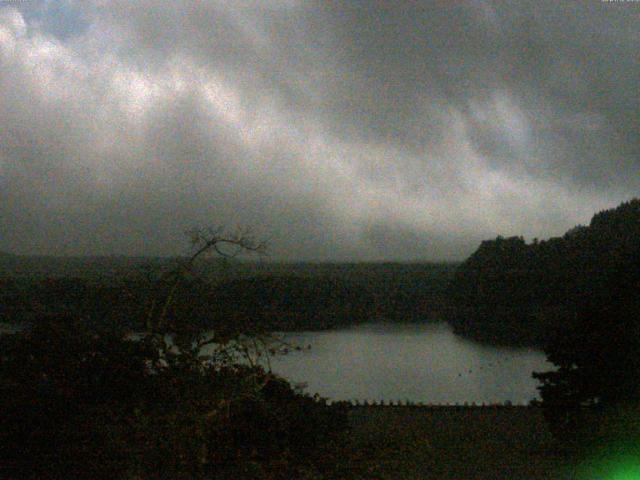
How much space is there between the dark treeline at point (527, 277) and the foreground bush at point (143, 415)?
24.5 meters

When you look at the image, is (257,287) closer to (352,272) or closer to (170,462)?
(170,462)

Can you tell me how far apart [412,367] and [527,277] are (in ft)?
32.1

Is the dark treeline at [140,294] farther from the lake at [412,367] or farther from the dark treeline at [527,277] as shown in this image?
the dark treeline at [527,277]

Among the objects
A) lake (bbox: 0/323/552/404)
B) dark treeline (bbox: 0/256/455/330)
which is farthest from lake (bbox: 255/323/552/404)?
dark treeline (bbox: 0/256/455/330)

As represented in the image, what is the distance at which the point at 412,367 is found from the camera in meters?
34.8

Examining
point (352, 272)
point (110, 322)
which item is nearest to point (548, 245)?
point (352, 272)

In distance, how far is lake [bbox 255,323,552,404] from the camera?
27.5 m

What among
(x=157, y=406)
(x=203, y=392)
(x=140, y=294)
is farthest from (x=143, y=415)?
(x=140, y=294)

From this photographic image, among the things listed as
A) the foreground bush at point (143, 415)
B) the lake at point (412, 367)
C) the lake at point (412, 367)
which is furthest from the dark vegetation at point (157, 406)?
the lake at point (412, 367)

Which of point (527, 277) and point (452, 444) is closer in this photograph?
point (452, 444)

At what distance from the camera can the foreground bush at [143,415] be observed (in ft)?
19.9

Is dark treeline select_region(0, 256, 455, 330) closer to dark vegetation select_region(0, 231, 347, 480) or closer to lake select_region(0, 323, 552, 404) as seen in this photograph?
dark vegetation select_region(0, 231, 347, 480)

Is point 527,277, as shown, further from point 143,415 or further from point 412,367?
point 143,415

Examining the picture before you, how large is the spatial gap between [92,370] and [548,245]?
39.1m
